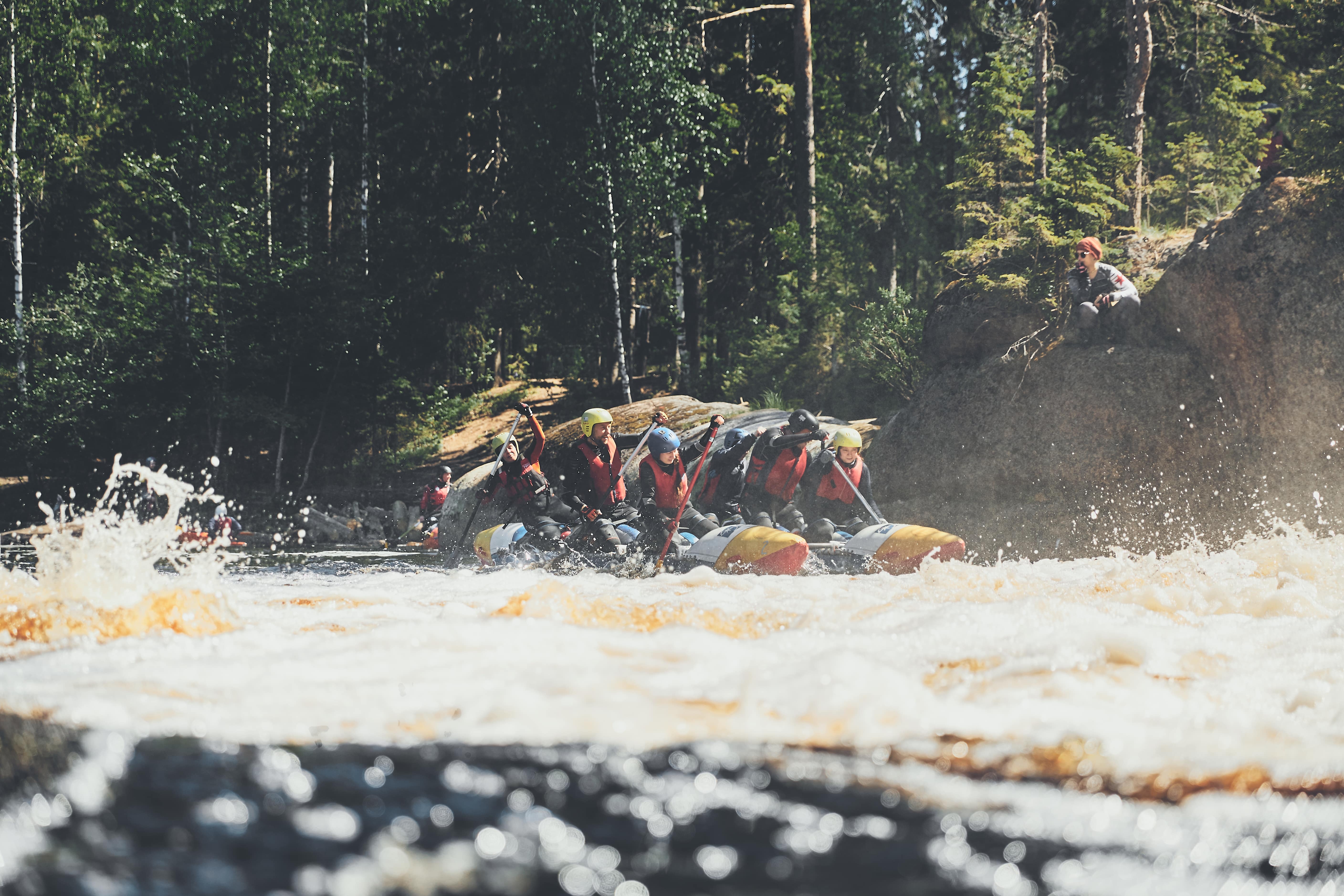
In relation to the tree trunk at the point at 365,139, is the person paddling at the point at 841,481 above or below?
below

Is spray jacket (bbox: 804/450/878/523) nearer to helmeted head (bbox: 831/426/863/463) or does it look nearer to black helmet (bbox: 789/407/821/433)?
helmeted head (bbox: 831/426/863/463)

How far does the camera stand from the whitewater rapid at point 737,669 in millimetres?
2828

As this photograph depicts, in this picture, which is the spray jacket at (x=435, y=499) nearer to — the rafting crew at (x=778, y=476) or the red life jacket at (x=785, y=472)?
the rafting crew at (x=778, y=476)

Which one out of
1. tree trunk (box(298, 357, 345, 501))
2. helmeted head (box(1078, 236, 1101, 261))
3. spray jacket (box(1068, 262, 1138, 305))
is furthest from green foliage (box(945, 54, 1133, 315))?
tree trunk (box(298, 357, 345, 501))

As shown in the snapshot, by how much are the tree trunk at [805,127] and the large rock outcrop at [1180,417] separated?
7445 millimetres

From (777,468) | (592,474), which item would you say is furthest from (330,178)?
(777,468)

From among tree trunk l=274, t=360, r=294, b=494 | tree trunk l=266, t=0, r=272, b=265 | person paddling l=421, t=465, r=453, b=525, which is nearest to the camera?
person paddling l=421, t=465, r=453, b=525

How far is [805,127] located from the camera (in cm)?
1773

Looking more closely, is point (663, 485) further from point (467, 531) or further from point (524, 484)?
point (467, 531)

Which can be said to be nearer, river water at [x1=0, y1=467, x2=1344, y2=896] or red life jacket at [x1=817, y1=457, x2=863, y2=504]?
river water at [x1=0, y1=467, x2=1344, y2=896]

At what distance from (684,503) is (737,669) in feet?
17.2

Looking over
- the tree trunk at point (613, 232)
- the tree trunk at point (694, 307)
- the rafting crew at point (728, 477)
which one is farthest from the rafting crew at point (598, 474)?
the tree trunk at point (694, 307)

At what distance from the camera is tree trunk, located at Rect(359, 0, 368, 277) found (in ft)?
65.1

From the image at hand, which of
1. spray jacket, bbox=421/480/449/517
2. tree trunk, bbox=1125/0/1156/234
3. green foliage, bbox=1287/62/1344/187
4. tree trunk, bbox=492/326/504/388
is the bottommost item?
spray jacket, bbox=421/480/449/517
